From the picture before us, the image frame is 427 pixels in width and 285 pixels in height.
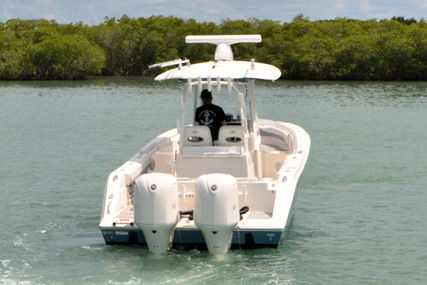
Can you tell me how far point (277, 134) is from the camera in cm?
1371

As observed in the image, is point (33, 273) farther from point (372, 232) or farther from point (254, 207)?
point (372, 232)

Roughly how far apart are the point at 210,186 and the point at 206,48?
6647 centimetres

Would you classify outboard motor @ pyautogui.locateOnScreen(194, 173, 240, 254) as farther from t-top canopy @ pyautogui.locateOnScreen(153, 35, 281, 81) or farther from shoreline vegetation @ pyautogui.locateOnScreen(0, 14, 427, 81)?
shoreline vegetation @ pyautogui.locateOnScreen(0, 14, 427, 81)

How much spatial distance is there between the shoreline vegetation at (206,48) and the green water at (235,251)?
3980 centimetres

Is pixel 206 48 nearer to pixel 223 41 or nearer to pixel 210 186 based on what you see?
pixel 223 41

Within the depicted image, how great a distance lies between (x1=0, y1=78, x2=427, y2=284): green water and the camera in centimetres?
918

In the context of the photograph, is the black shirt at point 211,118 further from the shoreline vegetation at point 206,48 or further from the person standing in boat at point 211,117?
the shoreline vegetation at point 206,48

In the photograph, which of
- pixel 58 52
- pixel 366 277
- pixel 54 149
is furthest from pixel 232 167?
pixel 58 52

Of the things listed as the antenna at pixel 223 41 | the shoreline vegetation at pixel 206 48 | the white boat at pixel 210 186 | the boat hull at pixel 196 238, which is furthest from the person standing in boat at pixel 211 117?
the shoreline vegetation at pixel 206 48

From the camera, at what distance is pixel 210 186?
8.64m

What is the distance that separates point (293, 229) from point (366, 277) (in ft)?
7.10

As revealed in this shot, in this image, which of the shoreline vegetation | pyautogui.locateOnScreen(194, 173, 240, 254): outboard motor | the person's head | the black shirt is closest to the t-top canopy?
the person's head

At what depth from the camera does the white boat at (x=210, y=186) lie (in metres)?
8.73

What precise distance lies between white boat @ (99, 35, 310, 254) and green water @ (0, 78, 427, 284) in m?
0.33
